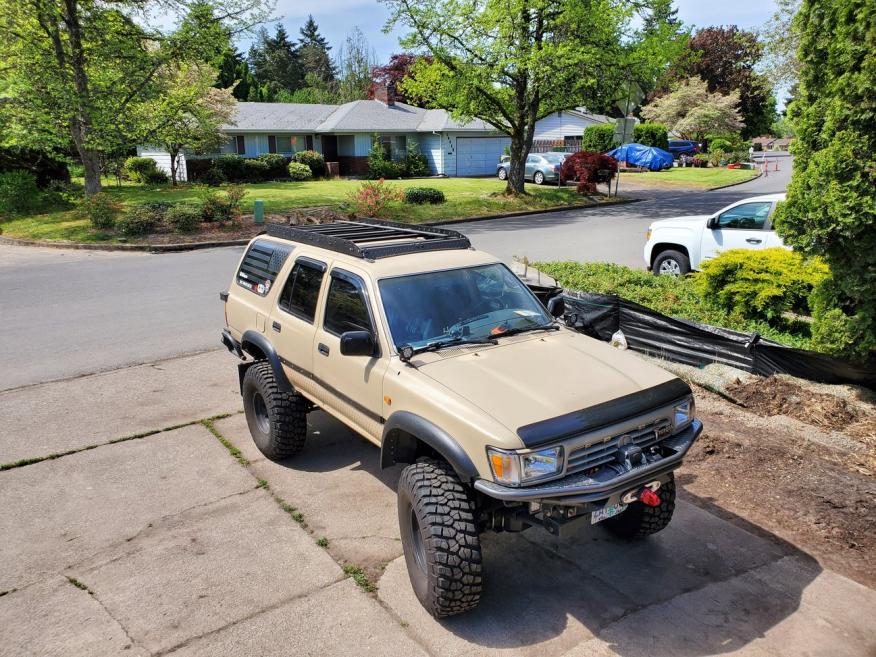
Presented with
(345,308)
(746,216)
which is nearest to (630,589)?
(345,308)

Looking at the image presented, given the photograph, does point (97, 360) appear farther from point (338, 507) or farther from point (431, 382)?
point (431, 382)

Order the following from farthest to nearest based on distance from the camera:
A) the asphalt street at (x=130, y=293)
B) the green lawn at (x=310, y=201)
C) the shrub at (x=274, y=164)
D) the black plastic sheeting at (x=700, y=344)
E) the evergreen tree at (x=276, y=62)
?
1. the evergreen tree at (x=276, y=62)
2. the shrub at (x=274, y=164)
3. the green lawn at (x=310, y=201)
4. the asphalt street at (x=130, y=293)
5. the black plastic sheeting at (x=700, y=344)

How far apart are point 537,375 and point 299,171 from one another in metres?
34.0

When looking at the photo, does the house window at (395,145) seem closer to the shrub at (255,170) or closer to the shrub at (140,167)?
the shrub at (255,170)

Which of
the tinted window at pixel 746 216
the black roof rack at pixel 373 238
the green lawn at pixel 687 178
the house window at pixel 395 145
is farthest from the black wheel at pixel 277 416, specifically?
the house window at pixel 395 145

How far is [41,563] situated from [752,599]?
15.4ft

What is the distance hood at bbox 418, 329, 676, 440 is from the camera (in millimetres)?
3902

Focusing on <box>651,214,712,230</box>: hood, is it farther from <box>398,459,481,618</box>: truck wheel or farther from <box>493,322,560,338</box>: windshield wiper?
<box>398,459,481,618</box>: truck wheel

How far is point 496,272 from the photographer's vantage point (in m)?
5.33

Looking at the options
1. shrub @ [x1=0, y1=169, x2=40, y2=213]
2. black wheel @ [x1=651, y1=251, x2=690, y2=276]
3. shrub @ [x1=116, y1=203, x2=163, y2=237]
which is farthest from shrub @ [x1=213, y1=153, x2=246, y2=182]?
black wheel @ [x1=651, y1=251, x2=690, y2=276]

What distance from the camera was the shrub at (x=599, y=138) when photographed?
45062mm

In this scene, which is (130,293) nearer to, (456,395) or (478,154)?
(456,395)

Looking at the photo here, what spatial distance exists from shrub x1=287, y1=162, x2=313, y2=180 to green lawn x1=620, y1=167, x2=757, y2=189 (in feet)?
55.1

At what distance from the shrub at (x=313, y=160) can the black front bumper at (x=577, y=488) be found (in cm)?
3568
